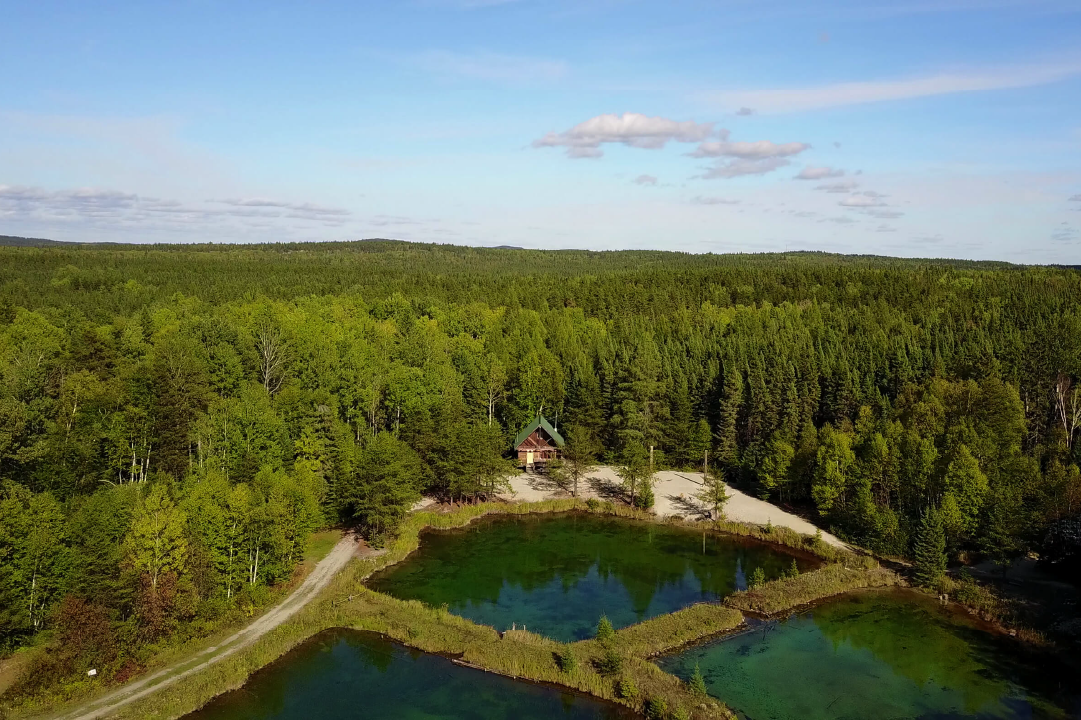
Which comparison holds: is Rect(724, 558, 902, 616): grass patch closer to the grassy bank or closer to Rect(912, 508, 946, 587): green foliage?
the grassy bank

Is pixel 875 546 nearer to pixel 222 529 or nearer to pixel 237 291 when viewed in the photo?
pixel 222 529

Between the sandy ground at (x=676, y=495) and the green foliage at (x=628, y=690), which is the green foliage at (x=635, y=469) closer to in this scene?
the sandy ground at (x=676, y=495)

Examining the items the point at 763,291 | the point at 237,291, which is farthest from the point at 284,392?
the point at 763,291

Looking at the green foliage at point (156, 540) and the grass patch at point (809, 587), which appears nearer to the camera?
the green foliage at point (156, 540)

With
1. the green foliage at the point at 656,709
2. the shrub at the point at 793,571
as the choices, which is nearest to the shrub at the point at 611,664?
the green foliage at the point at 656,709

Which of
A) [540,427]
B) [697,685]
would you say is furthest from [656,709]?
[540,427]
